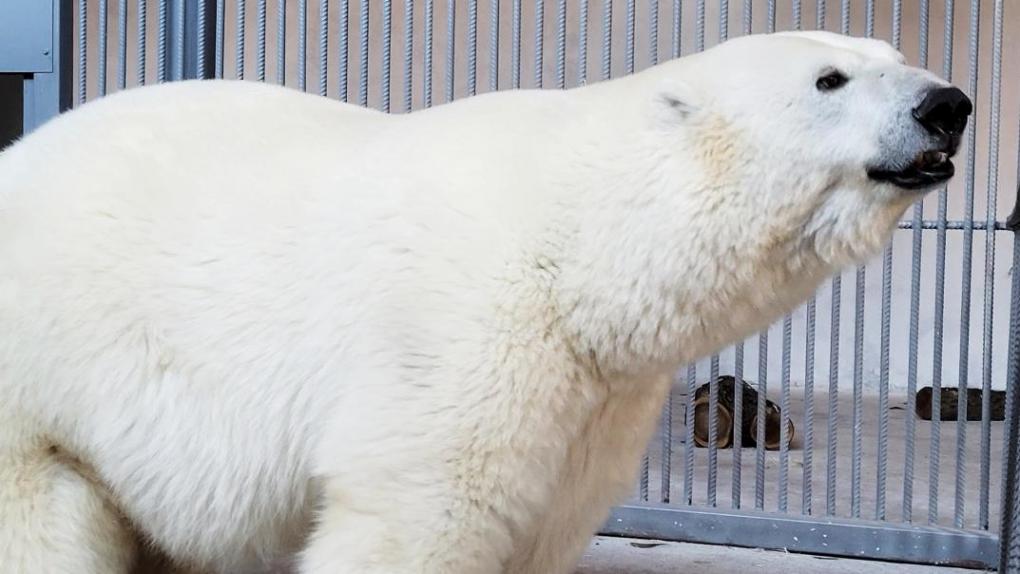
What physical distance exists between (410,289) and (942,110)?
2.36 ft

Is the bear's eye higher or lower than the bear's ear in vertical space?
higher

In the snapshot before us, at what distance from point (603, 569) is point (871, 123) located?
6.03 feet

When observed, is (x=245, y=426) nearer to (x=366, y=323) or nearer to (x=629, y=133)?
(x=366, y=323)

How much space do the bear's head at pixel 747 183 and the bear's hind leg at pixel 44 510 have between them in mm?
860

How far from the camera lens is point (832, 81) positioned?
5.31ft

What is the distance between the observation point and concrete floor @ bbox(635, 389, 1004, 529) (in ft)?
13.8

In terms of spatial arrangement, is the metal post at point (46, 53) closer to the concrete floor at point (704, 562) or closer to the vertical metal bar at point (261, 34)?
the vertical metal bar at point (261, 34)

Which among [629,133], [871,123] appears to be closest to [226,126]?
[629,133]

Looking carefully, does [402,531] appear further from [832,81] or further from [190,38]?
[190,38]

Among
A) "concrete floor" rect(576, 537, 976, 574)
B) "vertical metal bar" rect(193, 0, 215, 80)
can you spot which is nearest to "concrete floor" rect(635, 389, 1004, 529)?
"concrete floor" rect(576, 537, 976, 574)

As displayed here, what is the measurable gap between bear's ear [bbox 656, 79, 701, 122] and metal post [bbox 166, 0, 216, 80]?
2.00 metres

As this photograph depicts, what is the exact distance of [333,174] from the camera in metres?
1.85

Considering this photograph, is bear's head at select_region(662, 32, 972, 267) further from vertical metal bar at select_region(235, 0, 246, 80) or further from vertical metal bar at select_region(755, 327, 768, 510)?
vertical metal bar at select_region(235, 0, 246, 80)

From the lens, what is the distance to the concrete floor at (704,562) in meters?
3.20
